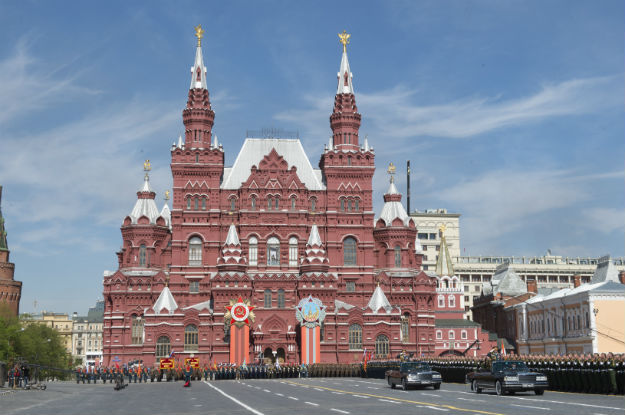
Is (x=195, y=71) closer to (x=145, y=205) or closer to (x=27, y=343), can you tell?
(x=145, y=205)

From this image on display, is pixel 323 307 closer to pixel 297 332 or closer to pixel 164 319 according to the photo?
pixel 297 332

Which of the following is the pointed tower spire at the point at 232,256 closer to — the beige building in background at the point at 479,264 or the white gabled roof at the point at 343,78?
the white gabled roof at the point at 343,78

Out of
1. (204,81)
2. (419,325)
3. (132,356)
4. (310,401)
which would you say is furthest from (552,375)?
(204,81)

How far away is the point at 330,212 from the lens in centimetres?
8012

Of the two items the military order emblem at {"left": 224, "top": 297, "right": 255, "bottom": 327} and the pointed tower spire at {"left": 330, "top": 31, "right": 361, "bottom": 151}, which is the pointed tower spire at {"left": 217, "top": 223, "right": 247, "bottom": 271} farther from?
the pointed tower spire at {"left": 330, "top": 31, "right": 361, "bottom": 151}

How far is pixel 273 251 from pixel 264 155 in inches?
424

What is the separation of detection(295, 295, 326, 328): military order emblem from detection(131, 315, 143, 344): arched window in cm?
1654

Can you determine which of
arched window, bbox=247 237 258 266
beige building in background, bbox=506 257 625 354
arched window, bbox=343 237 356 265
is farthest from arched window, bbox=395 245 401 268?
beige building in background, bbox=506 257 625 354

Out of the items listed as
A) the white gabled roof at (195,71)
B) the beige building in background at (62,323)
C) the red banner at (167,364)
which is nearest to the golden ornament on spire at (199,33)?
the white gabled roof at (195,71)

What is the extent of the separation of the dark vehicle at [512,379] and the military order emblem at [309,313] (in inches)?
1664

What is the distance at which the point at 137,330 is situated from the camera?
75.8m

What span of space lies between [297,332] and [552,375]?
43926mm

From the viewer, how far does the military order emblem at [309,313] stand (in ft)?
236

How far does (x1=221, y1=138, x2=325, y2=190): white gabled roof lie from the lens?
267ft
